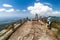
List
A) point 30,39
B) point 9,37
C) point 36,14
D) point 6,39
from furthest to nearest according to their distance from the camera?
point 36,14 → point 9,37 → point 6,39 → point 30,39

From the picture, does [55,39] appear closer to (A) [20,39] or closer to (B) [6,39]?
(A) [20,39]

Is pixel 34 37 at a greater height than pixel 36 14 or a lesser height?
lesser

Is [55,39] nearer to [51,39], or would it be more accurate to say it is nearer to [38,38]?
[51,39]

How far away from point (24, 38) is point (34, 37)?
3.07 feet

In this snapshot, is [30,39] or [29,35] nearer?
[30,39]

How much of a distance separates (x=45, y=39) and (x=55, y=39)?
124cm

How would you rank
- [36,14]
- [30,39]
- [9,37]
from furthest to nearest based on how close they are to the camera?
1. [36,14]
2. [9,37]
3. [30,39]

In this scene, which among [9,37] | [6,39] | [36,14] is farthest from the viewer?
[36,14]

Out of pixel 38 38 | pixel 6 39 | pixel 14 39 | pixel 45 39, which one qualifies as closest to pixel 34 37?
pixel 38 38

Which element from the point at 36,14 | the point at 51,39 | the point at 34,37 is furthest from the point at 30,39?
the point at 36,14

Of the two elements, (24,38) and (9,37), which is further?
(9,37)

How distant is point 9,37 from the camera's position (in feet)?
39.3

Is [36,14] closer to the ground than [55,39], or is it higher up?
higher up

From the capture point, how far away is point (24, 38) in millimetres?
10656
